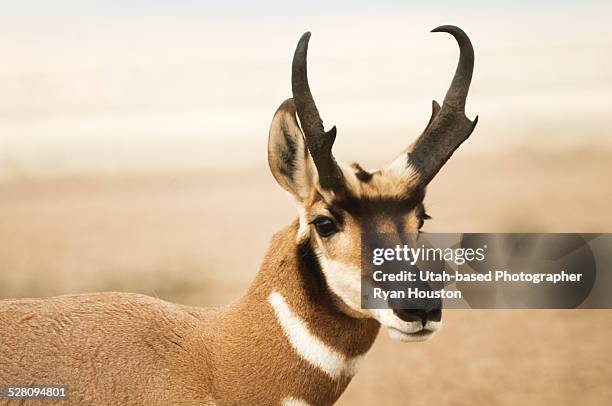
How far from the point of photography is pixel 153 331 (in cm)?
513

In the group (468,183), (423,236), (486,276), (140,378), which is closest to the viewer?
(140,378)

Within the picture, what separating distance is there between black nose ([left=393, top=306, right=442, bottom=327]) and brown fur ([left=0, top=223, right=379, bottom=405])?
1.48 ft

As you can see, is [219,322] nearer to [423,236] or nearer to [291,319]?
[291,319]

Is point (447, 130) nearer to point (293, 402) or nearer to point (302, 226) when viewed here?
point (302, 226)

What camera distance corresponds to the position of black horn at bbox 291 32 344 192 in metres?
4.99

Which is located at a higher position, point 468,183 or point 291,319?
point 291,319

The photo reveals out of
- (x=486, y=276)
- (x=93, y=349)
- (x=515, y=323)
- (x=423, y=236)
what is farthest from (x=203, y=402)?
(x=515, y=323)

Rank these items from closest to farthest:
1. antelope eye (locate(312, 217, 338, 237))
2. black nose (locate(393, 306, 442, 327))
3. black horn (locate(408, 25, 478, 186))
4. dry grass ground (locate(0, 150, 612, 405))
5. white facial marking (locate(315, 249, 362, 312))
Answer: black nose (locate(393, 306, 442, 327))
white facial marking (locate(315, 249, 362, 312))
antelope eye (locate(312, 217, 338, 237))
black horn (locate(408, 25, 478, 186))
dry grass ground (locate(0, 150, 612, 405))

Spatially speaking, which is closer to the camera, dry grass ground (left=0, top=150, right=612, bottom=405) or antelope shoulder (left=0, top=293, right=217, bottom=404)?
antelope shoulder (left=0, top=293, right=217, bottom=404)

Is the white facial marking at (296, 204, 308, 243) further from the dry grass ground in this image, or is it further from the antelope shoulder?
the dry grass ground

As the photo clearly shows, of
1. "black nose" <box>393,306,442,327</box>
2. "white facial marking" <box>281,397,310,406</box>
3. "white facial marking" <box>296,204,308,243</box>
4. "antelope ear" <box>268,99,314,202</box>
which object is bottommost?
"white facial marking" <box>281,397,310,406</box>

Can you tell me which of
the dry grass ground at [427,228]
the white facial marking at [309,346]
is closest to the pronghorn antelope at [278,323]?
the white facial marking at [309,346]

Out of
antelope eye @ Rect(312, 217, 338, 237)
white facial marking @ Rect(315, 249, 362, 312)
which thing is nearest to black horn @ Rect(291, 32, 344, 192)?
antelope eye @ Rect(312, 217, 338, 237)

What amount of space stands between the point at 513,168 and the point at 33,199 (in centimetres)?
1165
